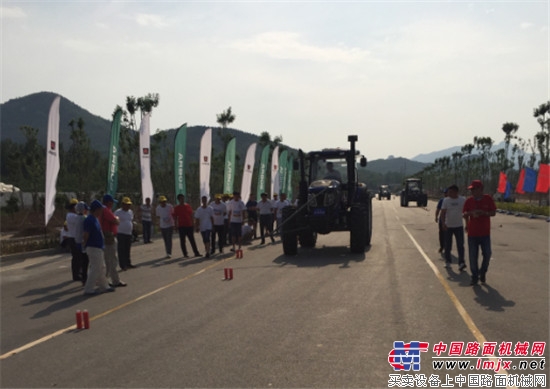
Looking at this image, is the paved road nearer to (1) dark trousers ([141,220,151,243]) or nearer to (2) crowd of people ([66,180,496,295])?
(2) crowd of people ([66,180,496,295])

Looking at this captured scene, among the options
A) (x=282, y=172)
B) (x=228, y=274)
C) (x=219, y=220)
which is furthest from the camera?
(x=282, y=172)

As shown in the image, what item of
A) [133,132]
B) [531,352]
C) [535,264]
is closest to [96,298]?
[531,352]

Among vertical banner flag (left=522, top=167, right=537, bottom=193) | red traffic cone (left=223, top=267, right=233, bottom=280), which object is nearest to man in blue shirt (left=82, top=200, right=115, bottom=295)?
red traffic cone (left=223, top=267, right=233, bottom=280)

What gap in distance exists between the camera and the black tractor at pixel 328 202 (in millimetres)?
16375

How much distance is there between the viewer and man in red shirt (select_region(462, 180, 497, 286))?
34.6 ft

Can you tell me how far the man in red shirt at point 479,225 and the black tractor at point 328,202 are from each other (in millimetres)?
5548

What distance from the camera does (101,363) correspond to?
6297mm

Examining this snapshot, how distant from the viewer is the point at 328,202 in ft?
55.5

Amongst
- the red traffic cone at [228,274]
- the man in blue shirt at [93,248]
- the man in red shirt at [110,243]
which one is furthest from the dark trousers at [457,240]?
the man in blue shirt at [93,248]

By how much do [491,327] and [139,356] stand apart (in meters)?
4.38

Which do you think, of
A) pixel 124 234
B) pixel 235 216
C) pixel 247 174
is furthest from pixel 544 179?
pixel 124 234

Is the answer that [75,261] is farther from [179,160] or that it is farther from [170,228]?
[179,160]

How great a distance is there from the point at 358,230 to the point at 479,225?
5.71 meters

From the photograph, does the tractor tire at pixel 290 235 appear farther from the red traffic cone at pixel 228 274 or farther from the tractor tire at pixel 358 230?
the red traffic cone at pixel 228 274
